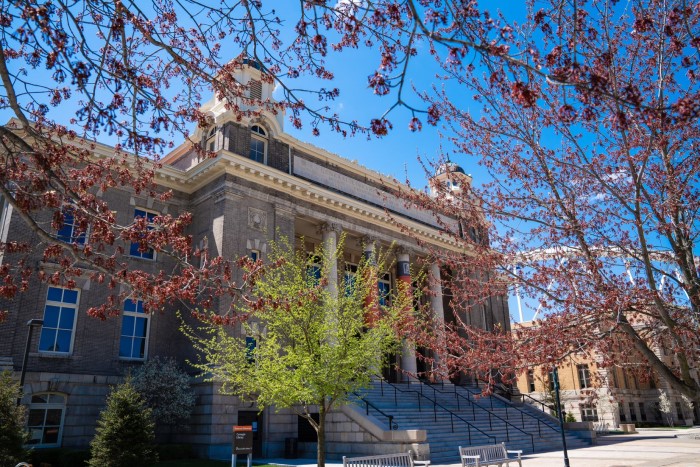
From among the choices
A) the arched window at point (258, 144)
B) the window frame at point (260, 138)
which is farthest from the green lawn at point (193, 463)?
the arched window at point (258, 144)

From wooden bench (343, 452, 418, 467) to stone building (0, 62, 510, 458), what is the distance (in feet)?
15.4

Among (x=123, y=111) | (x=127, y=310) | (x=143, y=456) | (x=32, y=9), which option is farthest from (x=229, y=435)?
(x=32, y=9)

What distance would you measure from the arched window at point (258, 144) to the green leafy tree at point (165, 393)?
11463 millimetres

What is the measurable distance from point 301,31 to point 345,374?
10.6m

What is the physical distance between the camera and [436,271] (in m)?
35.4

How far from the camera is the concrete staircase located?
2176 centimetres

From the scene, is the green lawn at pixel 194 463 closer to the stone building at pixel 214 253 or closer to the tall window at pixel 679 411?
the stone building at pixel 214 253

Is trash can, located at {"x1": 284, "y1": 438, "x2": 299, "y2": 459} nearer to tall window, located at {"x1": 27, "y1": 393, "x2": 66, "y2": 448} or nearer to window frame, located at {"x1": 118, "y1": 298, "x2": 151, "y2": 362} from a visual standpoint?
window frame, located at {"x1": 118, "y1": 298, "x2": 151, "y2": 362}

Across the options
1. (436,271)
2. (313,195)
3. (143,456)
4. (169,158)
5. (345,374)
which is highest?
(169,158)

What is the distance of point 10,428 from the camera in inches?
572

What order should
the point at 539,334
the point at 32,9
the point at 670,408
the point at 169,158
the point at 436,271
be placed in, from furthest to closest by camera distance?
the point at 670,408 < the point at 436,271 < the point at 169,158 < the point at 539,334 < the point at 32,9

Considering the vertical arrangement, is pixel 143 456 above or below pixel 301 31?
below

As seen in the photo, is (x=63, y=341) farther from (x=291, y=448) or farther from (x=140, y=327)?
(x=291, y=448)

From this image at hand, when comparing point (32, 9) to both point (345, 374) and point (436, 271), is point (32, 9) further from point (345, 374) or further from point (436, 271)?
point (436, 271)
